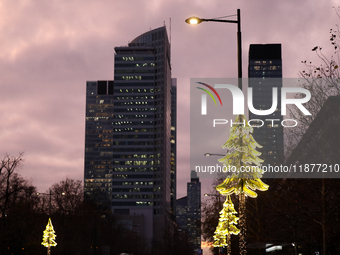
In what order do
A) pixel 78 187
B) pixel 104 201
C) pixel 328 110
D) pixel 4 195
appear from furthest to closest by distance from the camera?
1. pixel 104 201
2. pixel 78 187
3. pixel 4 195
4. pixel 328 110

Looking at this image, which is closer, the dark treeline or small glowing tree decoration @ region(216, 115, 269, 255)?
small glowing tree decoration @ region(216, 115, 269, 255)

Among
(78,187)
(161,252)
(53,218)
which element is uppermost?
(78,187)

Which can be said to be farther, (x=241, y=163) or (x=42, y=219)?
(x=42, y=219)

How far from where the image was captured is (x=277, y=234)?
52.5 m

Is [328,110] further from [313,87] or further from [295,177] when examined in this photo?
[295,177]

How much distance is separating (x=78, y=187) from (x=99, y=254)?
18.6 metres

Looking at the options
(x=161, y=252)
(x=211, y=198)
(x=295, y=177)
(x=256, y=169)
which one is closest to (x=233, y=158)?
(x=256, y=169)

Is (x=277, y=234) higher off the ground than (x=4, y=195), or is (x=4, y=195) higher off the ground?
(x=4, y=195)

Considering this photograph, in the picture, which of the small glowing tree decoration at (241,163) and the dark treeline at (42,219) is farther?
the dark treeline at (42,219)

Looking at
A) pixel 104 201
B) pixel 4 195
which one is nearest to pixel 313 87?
pixel 4 195

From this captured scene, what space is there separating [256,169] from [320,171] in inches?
Result: 518

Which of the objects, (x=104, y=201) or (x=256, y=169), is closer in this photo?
(x=256, y=169)

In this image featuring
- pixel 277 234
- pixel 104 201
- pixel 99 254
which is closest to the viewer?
pixel 277 234

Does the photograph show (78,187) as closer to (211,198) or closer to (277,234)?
(211,198)
